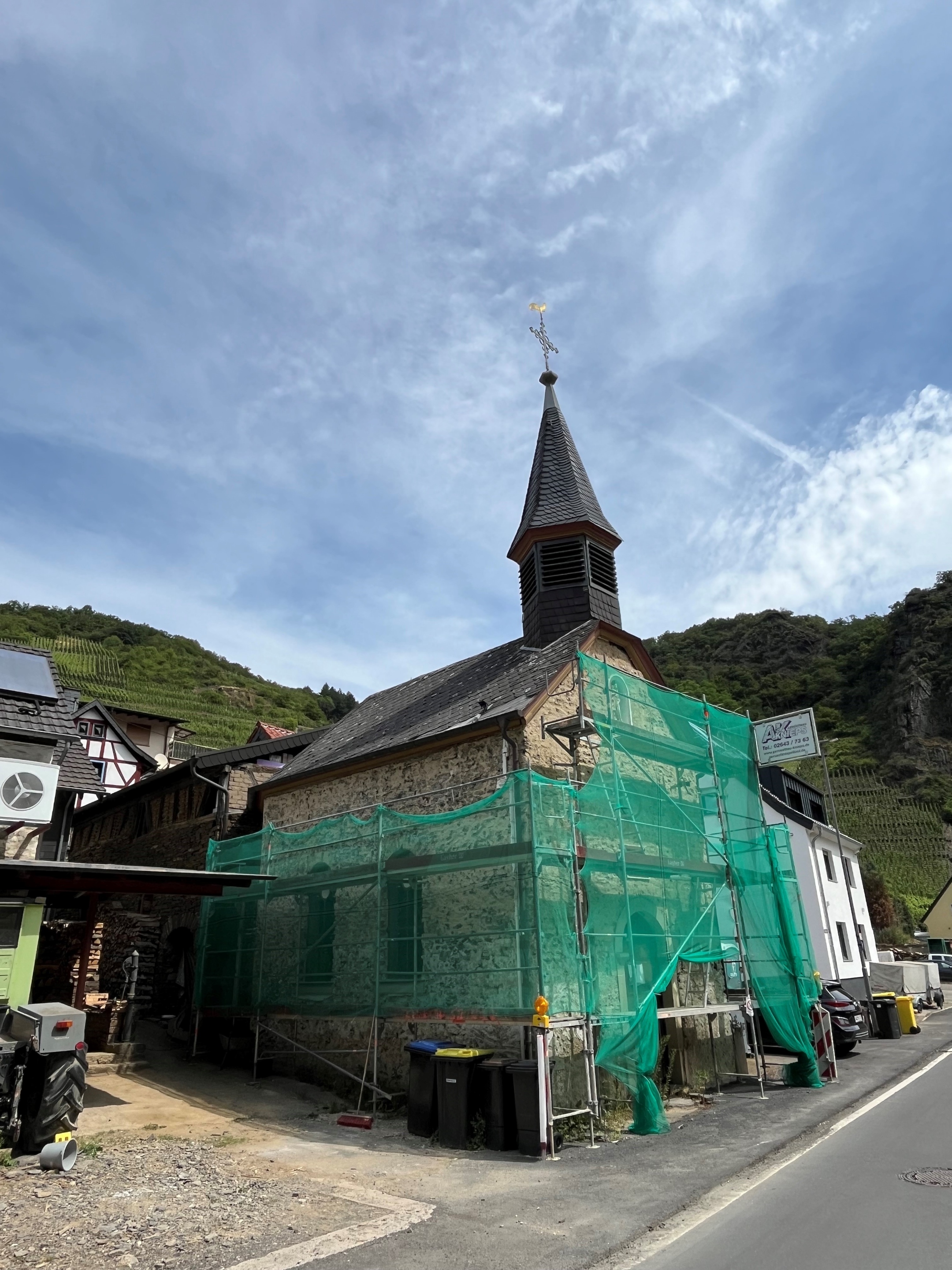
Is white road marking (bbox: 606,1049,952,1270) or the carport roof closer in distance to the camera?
white road marking (bbox: 606,1049,952,1270)

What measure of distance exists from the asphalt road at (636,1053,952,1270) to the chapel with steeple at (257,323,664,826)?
234 inches

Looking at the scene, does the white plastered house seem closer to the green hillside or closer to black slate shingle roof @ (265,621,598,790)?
black slate shingle roof @ (265,621,598,790)

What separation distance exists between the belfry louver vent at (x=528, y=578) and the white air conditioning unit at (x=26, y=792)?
32.3 feet

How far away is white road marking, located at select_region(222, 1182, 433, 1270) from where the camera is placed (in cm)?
508

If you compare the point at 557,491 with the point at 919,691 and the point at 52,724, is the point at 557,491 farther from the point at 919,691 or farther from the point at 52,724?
the point at 919,691

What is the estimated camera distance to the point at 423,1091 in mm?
9273

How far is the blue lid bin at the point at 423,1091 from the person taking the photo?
9.13 meters

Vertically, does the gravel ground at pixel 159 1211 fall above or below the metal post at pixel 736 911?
below

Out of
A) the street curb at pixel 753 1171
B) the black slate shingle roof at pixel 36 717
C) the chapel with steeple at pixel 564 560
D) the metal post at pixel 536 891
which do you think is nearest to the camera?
the street curb at pixel 753 1171

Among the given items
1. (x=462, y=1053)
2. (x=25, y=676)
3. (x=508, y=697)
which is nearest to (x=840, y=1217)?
(x=462, y=1053)

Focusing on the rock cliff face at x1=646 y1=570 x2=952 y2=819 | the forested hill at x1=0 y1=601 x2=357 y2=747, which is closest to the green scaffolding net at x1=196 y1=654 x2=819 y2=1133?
the forested hill at x1=0 y1=601 x2=357 y2=747

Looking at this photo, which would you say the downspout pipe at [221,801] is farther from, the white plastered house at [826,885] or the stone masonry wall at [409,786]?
the white plastered house at [826,885]

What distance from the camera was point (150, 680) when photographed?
70438mm

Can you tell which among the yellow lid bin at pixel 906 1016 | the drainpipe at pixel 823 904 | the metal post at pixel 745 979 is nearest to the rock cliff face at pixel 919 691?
the drainpipe at pixel 823 904
